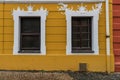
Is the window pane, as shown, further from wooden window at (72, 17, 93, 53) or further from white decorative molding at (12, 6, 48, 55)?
white decorative molding at (12, 6, 48, 55)

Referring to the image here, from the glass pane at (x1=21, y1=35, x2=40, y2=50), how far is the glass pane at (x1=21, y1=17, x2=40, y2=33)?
10.2 inches

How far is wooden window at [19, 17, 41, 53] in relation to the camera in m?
14.0

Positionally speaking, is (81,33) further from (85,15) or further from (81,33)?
(85,15)


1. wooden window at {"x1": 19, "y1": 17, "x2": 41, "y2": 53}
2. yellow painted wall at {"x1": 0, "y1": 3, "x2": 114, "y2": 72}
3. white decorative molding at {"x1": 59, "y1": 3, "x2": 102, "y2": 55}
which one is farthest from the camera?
wooden window at {"x1": 19, "y1": 17, "x2": 41, "y2": 53}

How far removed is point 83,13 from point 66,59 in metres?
2.06

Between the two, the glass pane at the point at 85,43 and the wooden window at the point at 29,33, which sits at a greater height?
the wooden window at the point at 29,33

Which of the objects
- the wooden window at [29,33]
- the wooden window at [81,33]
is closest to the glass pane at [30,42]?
the wooden window at [29,33]

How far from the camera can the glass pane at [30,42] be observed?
14016 mm

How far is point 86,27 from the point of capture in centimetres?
1409

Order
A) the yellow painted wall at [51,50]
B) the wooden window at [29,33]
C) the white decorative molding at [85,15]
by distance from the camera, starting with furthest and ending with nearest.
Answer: the wooden window at [29,33]
the white decorative molding at [85,15]
the yellow painted wall at [51,50]

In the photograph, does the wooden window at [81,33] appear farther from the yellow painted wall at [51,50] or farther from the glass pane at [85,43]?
the yellow painted wall at [51,50]

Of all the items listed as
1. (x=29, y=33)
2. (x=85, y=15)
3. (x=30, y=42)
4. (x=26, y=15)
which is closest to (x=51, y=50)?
(x=30, y=42)

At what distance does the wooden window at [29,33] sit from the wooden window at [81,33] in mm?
1533

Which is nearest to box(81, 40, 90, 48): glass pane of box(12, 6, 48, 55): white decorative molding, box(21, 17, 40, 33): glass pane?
box(12, 6, 48, 55): white decorative molding
